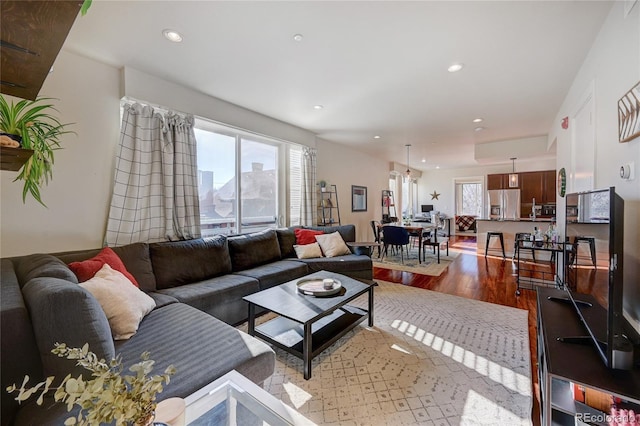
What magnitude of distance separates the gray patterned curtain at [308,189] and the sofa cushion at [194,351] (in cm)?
319

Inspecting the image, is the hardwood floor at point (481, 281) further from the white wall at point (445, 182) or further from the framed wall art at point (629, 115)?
the white wall at point (445, 182)

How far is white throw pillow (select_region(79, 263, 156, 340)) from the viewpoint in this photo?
1674 millimetres

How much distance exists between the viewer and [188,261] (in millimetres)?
2861

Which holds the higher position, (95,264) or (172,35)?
(172,35)

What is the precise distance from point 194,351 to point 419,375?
1.62m

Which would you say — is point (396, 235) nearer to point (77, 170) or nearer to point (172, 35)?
point (172, 35)

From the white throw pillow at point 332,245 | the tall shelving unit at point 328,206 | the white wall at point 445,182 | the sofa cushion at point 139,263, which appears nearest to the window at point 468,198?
the white wall at point 445,182

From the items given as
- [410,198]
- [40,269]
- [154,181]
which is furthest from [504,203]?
[40,269]

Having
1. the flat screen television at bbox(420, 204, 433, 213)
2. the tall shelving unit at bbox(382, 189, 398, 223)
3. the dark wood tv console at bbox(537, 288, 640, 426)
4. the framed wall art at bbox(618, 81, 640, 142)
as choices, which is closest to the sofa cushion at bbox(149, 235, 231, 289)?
the dark wood tv console at bbox(537, 288, 640, 426)

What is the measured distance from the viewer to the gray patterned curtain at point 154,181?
2.70 meters

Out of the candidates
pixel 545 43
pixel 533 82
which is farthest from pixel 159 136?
pixel 533 82

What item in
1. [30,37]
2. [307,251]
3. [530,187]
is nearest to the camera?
[30,37]

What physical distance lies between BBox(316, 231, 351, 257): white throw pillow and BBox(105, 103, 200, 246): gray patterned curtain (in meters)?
1.82

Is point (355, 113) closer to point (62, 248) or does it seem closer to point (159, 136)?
point (159, 136)
